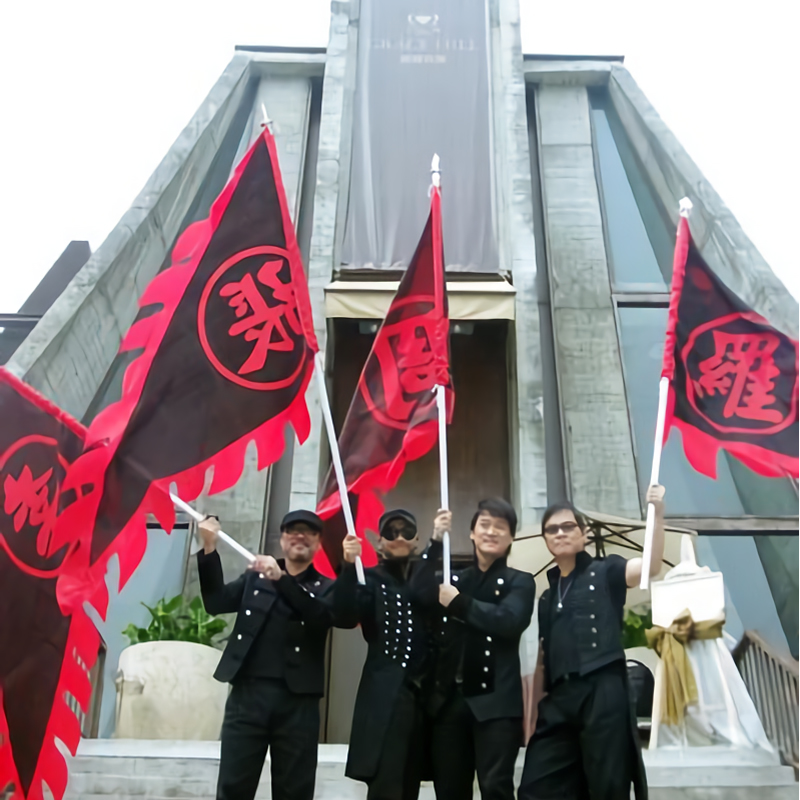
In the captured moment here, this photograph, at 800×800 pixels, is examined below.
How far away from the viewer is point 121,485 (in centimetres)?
452

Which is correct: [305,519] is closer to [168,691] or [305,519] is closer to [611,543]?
[168,691]

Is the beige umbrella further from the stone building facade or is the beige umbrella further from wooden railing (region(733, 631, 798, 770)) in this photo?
wooden railing (region(733, 631, 798, 770))

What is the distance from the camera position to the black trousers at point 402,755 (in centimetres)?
410

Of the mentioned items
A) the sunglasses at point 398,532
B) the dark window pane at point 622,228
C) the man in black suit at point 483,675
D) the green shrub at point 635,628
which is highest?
the dark window pane at point 622,228

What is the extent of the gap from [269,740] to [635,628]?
435 cm

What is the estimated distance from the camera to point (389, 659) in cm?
437

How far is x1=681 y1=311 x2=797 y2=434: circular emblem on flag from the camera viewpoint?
16.6 ft

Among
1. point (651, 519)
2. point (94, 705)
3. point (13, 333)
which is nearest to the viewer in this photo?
point (651, 519)

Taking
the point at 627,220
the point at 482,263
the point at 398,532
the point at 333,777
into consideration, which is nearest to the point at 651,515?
the point at 398,532

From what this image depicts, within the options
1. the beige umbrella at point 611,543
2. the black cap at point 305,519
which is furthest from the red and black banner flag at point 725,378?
the beige umbrella at point 611,543

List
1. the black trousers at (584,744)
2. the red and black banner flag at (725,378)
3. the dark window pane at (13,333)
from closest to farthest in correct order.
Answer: the black trousers at (584,744) < the red and black banner flag at (725,378) < the dark window pane at (13,333)

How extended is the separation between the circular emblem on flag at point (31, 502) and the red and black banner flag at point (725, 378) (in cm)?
342

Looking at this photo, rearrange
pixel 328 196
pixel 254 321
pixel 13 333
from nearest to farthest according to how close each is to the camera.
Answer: pixel 254 321, pixel 328 196, pixel 13 333

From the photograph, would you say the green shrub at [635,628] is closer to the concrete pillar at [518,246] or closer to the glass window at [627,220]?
the concrete pillar at [518,246]
